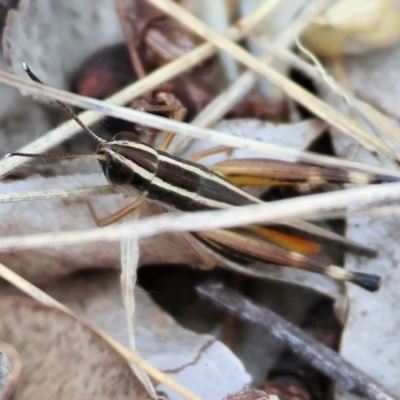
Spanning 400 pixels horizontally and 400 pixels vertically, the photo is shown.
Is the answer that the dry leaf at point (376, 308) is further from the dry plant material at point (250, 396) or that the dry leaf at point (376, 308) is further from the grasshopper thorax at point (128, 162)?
the grasshopper thorax at point (128, 162)

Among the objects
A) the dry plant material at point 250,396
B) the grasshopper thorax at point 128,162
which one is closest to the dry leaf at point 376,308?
the dry plant material at point 250,396

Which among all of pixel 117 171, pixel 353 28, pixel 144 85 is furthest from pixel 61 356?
pixel 353 28

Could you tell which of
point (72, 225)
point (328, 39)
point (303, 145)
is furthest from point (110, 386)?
point (328, 39)

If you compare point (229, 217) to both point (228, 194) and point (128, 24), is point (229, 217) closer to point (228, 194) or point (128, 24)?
point (228, 194)

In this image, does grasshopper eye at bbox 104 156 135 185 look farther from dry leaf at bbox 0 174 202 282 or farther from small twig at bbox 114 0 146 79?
small twig at bbox 114 0 146 79

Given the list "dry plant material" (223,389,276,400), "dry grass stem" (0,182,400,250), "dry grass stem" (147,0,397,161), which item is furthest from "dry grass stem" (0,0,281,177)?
"dry plant material" (223,389,276,400)
